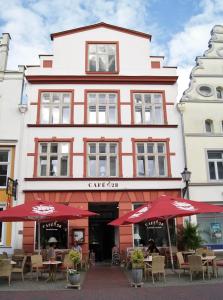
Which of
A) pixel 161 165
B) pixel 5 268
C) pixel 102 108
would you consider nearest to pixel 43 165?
pixel 102 108


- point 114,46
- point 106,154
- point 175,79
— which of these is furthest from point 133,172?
point 114,46

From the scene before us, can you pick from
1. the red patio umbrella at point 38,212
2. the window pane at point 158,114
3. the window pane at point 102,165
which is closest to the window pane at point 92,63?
the window pane at point 158,114

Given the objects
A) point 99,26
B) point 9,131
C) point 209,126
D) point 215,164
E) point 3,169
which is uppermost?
point 99,26

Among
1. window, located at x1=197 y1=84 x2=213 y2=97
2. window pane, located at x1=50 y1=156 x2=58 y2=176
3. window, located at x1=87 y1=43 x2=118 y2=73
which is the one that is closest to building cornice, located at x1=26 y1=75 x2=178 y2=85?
window, located at x1=87 y1=43 x2=118 y2=73

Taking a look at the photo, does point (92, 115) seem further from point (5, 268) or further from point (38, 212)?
point (5, 268)

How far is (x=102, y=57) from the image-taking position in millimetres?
23594

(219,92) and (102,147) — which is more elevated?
(219,92)

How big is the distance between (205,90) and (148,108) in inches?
153

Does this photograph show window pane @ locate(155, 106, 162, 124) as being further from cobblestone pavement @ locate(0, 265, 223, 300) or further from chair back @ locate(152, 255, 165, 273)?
chair back @ locate(152, 255, 165, 273)

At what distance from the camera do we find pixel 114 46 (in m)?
23.9

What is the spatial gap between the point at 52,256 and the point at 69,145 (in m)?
7.66

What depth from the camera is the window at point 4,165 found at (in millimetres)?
20828

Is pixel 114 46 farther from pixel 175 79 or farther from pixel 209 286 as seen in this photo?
pixel 209 286

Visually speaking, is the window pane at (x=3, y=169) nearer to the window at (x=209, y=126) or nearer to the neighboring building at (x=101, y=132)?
the neighboring building at (x=101, y=132)
